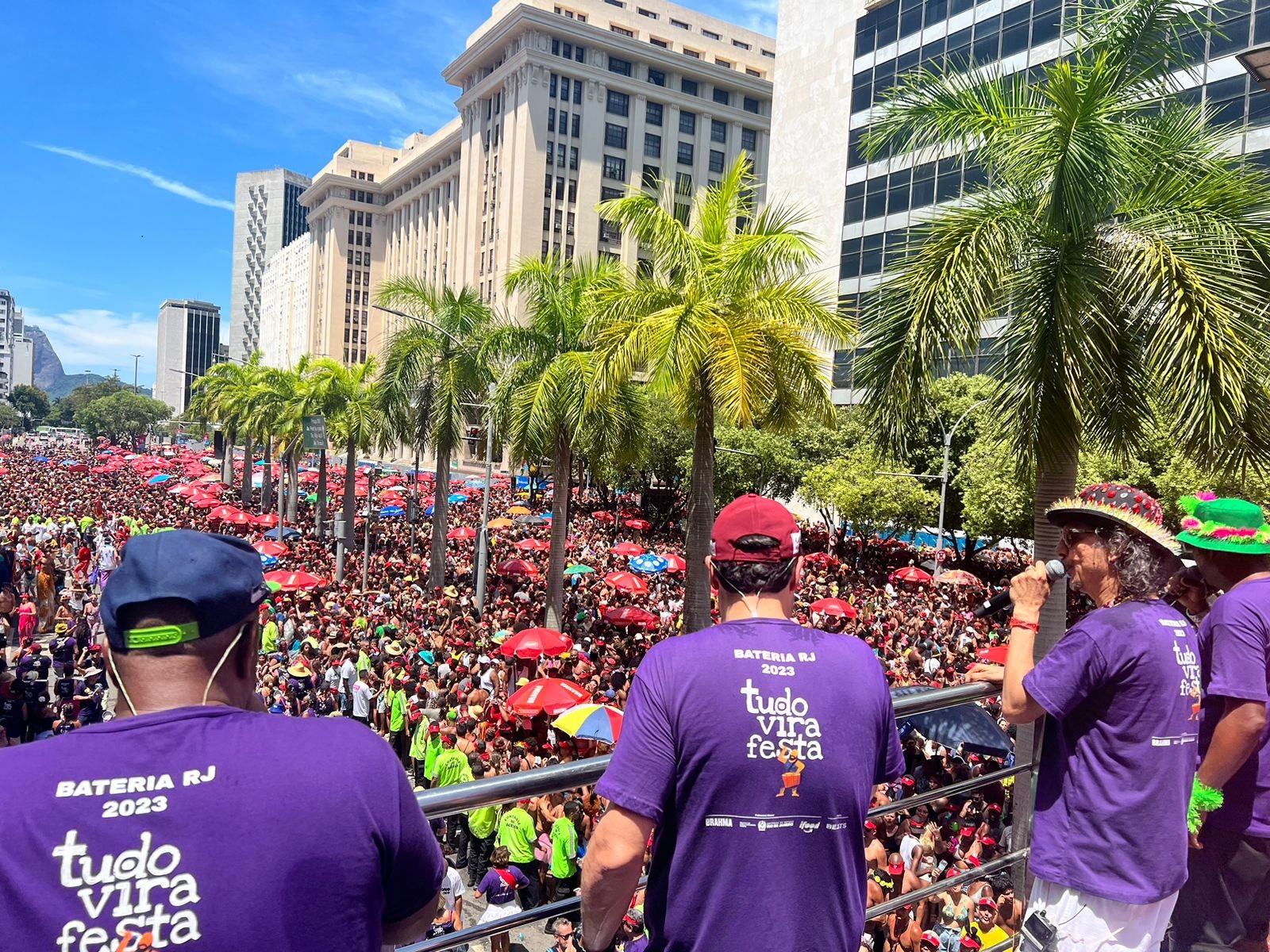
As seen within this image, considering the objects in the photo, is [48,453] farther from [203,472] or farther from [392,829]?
[392,829]

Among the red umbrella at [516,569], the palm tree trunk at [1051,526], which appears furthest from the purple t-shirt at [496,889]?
the red umbrella at [516,569]

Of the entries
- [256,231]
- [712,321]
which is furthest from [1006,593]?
[256,231]

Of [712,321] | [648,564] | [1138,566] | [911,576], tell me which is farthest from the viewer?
[911,576]

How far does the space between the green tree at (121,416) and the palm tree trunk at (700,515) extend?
123728 millimetres

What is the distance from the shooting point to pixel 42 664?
1466 cm

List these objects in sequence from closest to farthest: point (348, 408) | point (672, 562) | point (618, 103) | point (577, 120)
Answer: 1. point (672, 562)
2. point (348, 408)
3. point (577, 120)
4. point (618, 103)

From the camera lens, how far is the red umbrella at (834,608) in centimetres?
1859

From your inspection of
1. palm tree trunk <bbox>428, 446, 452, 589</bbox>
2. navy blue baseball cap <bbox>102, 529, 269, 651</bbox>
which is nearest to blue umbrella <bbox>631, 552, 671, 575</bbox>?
palm tree trunk <bbox>428, 446, 452, 589</bbox>

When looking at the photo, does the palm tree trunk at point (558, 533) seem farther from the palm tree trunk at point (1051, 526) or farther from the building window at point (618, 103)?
the building window at point (618, 103)

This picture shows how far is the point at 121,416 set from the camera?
118188 millimetres

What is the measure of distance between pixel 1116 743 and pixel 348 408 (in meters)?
31.3

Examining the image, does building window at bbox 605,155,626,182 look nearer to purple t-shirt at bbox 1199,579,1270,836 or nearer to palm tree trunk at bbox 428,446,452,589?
palm tree trunk at bbox 428,446,452,589

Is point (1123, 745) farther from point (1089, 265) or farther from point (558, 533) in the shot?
point (558, 533)

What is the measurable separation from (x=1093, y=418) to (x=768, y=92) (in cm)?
8612
